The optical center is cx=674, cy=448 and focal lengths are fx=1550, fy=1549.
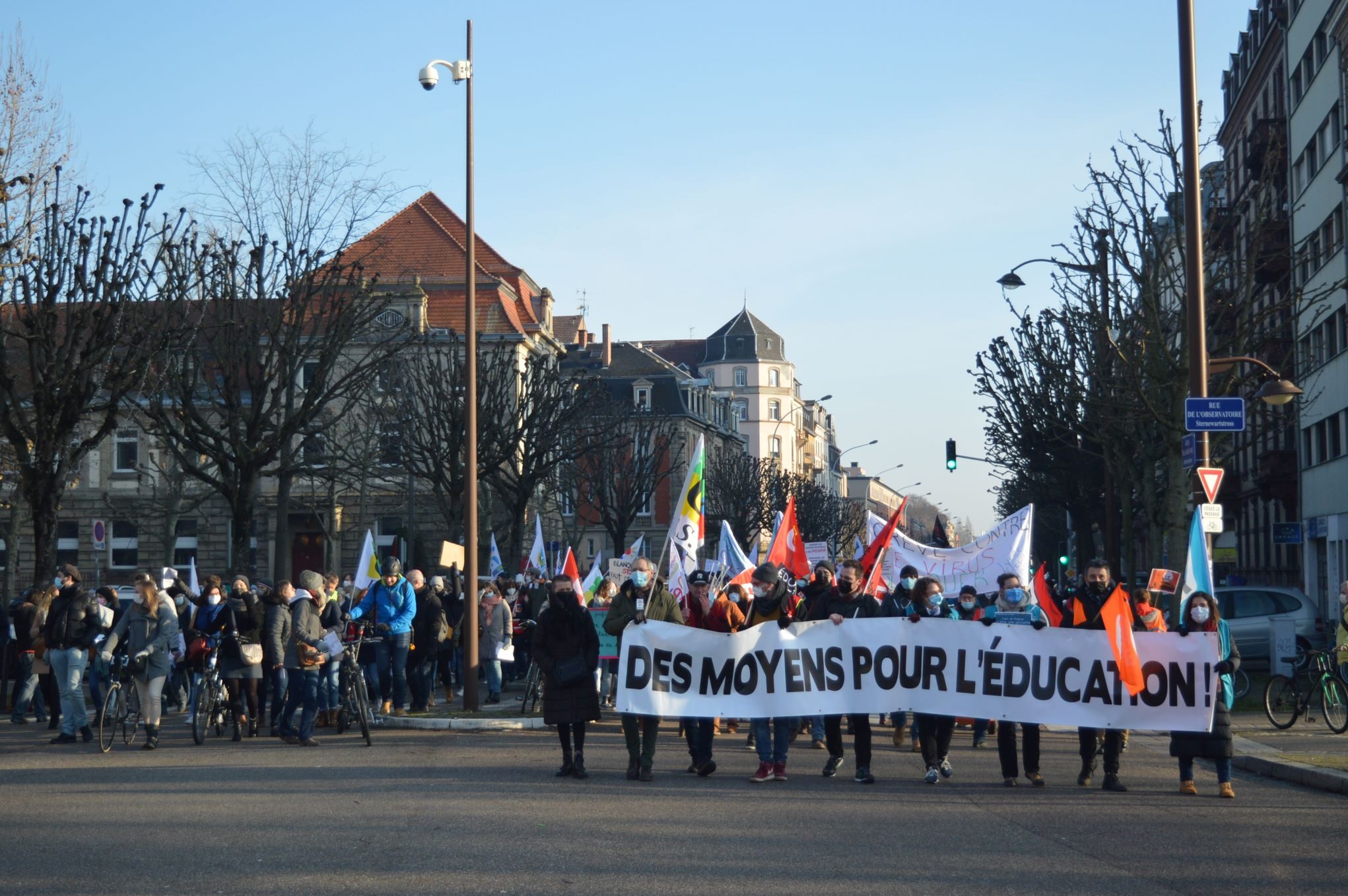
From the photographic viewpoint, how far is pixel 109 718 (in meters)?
17.2

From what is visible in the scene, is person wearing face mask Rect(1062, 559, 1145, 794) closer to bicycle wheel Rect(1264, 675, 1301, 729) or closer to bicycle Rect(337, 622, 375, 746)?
bicycle wheel Rect(1264, 675, 1301, 729)

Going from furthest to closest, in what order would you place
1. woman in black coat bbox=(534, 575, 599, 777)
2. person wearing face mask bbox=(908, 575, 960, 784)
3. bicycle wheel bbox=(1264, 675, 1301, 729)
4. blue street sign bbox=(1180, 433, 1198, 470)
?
bicycle wheel bbox=(1264, 675, 1301, 729) < blue street sign bbox=(1180, 433, 1198, 470) < person wearing face mask bbox=(908, 575, 960, 784) < woman in black coat bbox=(534, 575, 599, 777)

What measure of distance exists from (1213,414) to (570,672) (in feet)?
26.1

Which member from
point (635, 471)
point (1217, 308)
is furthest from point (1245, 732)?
point (635, 471)

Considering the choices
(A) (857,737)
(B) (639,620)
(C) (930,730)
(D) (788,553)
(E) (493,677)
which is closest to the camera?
(A) (857,737)

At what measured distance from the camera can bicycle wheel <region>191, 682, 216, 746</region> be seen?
17.1 m

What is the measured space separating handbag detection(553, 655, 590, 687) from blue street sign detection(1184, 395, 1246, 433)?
7.44 metres

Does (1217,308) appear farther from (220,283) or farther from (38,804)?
(38,804)

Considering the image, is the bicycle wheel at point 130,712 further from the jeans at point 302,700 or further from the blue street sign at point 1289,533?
the blue street sign at point 1289,533

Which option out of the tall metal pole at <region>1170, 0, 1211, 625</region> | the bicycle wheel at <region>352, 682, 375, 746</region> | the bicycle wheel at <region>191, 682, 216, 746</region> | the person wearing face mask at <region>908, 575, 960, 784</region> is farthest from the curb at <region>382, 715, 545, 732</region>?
the tall metal pole at <region>1170, 0, 1211, 625</region>

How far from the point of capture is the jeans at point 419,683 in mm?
20250

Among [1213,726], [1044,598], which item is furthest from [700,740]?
[1044,598]

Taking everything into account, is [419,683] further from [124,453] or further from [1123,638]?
[124,453]

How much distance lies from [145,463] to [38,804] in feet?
186
